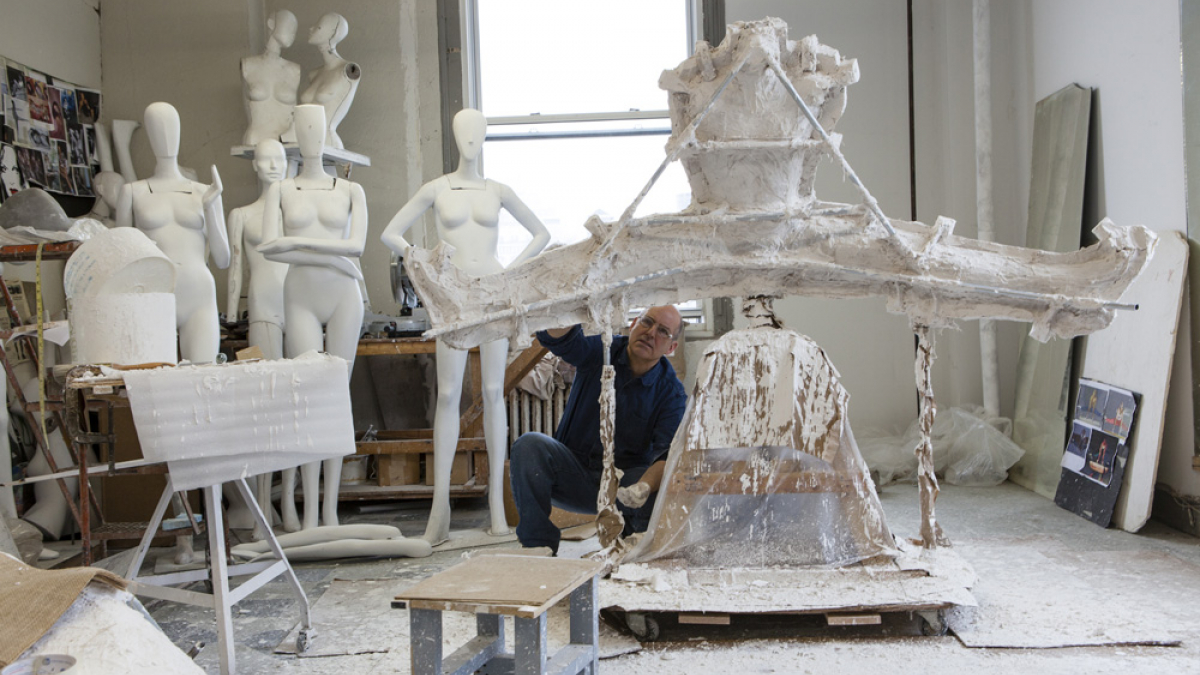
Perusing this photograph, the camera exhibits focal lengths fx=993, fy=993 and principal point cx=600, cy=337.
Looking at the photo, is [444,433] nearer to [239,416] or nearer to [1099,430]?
[239,416]

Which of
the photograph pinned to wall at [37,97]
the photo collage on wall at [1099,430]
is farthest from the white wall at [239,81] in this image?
the photo collage on wall at [1099,430]

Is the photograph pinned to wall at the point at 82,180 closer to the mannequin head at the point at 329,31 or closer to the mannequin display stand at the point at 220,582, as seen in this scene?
the mannequin head at the point at 329,31

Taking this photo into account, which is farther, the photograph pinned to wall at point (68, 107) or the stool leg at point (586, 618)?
the photograph pinned to wall at point (68, 107)

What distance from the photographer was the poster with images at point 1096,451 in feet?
15.6

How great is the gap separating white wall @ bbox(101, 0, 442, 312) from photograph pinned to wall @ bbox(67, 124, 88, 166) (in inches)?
17.9

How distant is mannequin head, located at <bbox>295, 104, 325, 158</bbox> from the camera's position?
4953mm

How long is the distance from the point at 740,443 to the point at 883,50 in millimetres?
4075

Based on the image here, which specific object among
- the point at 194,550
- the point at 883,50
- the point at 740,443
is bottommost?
the point at 194,550

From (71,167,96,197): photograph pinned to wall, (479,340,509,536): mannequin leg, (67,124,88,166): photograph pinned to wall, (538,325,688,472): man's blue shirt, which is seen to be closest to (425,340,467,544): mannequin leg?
(479,340,509,536): mannequin leg

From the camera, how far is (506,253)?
721cm

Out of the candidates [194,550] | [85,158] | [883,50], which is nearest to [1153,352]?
[883,50]

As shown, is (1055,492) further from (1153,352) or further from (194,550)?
(194,550)

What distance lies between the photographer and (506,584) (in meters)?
2.58

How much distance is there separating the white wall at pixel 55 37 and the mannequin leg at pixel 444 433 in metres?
3.49
